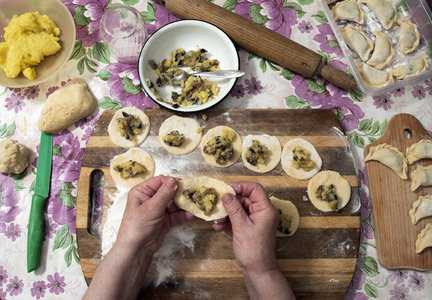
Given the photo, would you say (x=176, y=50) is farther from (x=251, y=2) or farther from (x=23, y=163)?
(x=23, y=163)

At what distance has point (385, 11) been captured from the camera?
9.26ft

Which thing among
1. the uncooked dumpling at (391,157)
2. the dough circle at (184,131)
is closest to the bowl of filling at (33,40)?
the dough circle at (184,131)

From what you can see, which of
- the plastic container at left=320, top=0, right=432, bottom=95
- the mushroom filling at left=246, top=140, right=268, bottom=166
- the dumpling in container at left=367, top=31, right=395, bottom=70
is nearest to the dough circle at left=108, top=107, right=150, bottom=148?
the mushroom filling at left=246, top=140, right=268, bottom=166

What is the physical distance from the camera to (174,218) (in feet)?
7.88

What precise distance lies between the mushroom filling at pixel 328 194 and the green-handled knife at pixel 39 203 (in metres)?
2.13

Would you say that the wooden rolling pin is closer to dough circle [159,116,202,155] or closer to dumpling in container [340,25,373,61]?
dumpling in container [340,25,373,61]

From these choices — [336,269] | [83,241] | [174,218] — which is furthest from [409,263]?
[83,241]

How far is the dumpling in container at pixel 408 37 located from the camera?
280 cm

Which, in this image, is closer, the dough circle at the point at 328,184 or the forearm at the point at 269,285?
the forearm at the point at 269,285

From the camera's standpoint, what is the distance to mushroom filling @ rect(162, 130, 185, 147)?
247 cm

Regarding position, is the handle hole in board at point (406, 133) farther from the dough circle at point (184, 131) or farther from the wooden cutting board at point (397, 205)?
the dough circle at point (184, 131)

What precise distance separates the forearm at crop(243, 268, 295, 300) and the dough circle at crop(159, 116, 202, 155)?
103 cm

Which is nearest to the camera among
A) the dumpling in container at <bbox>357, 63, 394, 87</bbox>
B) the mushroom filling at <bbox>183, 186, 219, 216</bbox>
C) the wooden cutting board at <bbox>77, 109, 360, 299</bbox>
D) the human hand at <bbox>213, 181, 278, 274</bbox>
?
the human hand at <bbox>213, 181, 278, 274</bbox>

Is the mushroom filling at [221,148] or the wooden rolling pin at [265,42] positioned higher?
the wooden rolling pin at [265,42]
